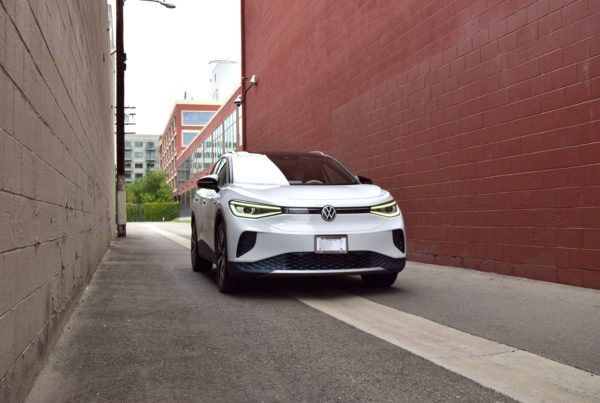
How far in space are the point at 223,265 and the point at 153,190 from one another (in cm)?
7890

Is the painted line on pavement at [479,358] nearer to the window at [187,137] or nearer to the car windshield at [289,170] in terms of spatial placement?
the car windshield at [289,170]

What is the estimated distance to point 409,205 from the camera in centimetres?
998

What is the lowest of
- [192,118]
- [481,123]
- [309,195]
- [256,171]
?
[309,195]

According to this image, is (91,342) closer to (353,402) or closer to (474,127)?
(353,402)

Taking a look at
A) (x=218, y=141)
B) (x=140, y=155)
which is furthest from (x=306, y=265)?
(x=140, y=155)

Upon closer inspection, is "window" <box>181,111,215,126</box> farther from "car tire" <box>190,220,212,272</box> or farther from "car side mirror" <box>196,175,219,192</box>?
"car side mirror" <box>196,175,219,192</box>

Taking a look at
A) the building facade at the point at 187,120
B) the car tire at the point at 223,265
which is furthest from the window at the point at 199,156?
the car tire at the point at 223,265

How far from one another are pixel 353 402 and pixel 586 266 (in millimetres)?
4490

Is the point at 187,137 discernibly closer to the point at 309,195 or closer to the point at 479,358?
the point at 309,195

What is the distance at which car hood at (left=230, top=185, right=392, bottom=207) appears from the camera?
18.7 ft

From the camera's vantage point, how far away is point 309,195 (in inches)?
229

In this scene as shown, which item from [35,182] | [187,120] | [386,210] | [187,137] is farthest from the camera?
[187,120]

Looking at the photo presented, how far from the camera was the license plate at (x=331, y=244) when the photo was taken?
5559 mm

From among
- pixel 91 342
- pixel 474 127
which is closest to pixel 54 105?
pixel 91 342
